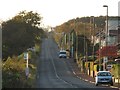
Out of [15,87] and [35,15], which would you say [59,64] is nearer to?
[35,15]

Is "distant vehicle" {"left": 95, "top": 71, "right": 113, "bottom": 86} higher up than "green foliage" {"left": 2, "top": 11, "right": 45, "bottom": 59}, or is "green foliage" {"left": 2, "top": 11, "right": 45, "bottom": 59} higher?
"green foliage" {"left": 2, "top": 11, "right": 45, "bottom": 59}

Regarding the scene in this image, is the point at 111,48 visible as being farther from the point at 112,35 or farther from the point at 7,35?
the point at 112,35

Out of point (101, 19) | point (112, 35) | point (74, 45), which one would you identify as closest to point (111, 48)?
point (112, 35)

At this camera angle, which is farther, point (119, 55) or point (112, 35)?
point (112, 35)

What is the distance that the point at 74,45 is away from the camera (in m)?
142

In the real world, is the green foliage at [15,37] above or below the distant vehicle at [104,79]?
above

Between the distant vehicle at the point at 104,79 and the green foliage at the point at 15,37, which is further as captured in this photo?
the green foliage at the point at 15,37

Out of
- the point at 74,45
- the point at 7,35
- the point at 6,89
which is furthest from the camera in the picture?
the point at 74,45

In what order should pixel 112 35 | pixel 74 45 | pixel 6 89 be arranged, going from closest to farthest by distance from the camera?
1. pixel 6 89
2. pixel 112 35
3. pixel 74 45

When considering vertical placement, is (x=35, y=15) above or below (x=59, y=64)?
above

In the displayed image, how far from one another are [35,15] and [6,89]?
249ft

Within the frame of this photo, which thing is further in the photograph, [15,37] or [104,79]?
[15,37]

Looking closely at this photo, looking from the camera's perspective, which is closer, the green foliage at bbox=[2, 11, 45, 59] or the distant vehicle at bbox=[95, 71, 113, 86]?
the distant vehicle at bbox=[95, 71, 113, 86]

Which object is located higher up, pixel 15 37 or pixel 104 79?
pixel 15 37
